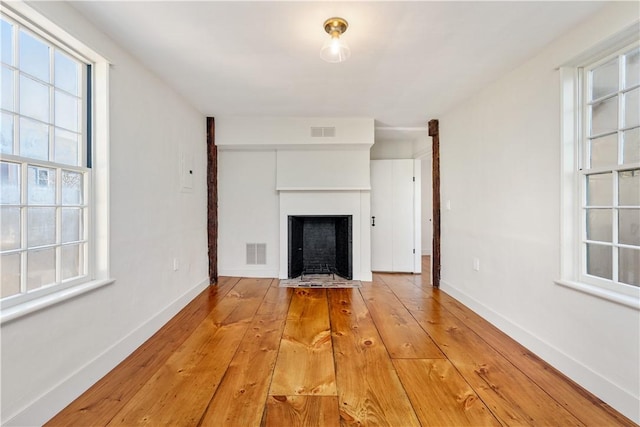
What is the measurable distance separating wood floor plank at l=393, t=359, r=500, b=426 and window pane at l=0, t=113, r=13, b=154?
2580 millimetres

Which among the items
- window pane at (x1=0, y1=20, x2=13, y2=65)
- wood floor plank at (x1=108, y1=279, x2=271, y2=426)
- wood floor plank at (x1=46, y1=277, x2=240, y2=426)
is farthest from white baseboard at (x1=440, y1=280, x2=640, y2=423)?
window pane at (x1=0, y1=20, x2=13, y2=65)

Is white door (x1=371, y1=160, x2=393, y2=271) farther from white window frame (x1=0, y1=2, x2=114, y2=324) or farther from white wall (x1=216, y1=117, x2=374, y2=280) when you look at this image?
white window frame (x1=0, y1=2, x2=114, y2=324)

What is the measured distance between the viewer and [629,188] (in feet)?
5.42

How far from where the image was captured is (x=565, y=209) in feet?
6.39

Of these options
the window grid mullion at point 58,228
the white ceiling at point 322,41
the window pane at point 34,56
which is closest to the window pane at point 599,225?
the white ceiling at point 322,41

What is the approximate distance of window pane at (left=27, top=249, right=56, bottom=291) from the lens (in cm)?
151

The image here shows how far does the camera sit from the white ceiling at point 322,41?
1.67m

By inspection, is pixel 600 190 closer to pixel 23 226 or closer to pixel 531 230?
pixel 531 230

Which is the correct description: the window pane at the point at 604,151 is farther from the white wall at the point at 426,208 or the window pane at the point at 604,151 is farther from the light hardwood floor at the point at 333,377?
the white wall at the point at 426,208

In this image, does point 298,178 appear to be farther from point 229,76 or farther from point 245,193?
point 229,76

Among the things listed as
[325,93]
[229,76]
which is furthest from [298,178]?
[229,76]

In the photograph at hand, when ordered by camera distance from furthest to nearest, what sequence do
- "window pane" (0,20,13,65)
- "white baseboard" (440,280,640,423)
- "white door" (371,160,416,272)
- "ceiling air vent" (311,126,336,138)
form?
"white door" (371,160,416,272) → "ceiling air vent" (311,126,336,138) → "white baseboard" (440,280,640,423) → "window pane" (0,20,13,65)

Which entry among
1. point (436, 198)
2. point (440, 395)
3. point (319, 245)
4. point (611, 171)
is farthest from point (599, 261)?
point (319, 245)

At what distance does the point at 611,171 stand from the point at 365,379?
2.06m
